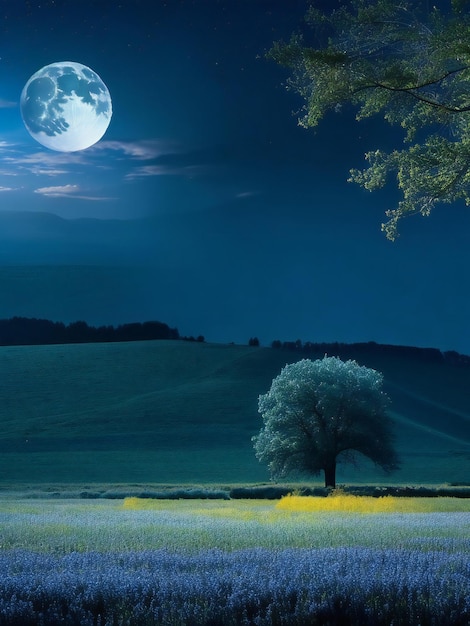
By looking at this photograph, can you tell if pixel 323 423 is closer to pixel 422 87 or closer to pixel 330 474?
pixel 330 474

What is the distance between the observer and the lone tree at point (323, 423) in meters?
45.9

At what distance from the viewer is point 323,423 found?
46188mm

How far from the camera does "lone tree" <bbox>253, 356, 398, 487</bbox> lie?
45.9 m

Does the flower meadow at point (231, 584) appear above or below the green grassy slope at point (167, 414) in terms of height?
below

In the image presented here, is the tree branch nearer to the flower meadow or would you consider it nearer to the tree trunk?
the flower meadow

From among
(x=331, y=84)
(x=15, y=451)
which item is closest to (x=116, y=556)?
(x=331, y=84)

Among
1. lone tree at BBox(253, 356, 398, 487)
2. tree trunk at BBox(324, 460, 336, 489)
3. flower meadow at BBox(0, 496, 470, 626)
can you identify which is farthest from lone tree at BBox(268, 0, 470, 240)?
tree trunk at BBox(324, 460, 336, 489)

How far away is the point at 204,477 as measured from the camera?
198 feet

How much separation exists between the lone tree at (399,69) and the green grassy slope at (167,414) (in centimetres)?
3476

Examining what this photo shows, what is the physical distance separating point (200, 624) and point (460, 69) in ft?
46.0

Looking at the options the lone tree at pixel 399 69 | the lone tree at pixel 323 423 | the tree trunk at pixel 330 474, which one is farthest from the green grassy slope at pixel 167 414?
the lone tree at pixel 399 69

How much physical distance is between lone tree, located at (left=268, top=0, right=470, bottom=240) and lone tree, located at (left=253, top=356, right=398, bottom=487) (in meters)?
28.0

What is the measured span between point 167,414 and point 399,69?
71664 millimetres

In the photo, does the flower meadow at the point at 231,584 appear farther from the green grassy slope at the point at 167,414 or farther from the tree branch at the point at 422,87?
the green grassy slope at the point at 167,414
